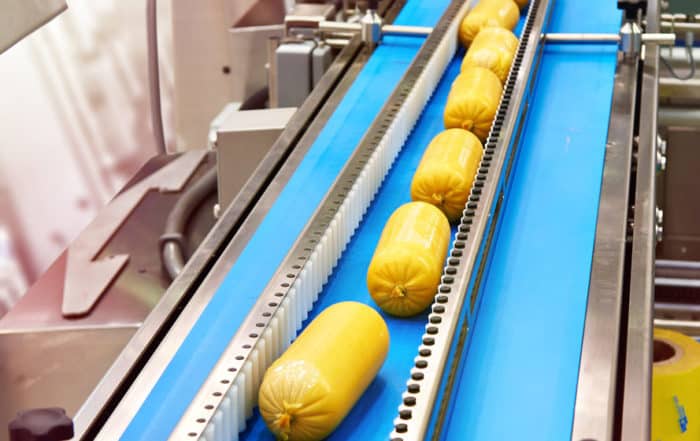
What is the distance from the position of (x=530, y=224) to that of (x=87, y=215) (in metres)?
3.18

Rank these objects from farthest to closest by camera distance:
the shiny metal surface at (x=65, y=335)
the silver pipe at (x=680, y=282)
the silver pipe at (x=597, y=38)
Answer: the silver pipe at (x=680, y=282)
the silver pipe at (x=597, y=38)
the shiny metal surface at (x=65, y=335)

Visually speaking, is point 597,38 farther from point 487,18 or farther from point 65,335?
point 65,335

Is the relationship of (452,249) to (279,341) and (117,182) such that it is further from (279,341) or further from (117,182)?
(117,182)

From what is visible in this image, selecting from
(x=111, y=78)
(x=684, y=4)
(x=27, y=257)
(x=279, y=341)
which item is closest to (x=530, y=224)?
(x=279, y=341)

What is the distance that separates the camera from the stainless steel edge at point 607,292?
60.6 inches

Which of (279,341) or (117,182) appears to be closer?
(279,341)

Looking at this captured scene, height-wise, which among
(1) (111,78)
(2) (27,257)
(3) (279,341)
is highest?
(3) (279,341)

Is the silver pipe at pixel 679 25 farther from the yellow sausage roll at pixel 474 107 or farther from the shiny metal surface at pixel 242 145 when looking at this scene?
the shiny metal surface at pixel 242 145

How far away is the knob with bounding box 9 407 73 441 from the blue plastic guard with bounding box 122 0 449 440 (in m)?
0.27

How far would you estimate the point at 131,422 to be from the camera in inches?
63.7

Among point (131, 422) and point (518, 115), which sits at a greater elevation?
point (518, 115)

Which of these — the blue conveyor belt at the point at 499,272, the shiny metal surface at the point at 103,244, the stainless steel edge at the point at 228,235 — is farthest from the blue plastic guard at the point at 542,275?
the shiny metal surface at the point at 103,244

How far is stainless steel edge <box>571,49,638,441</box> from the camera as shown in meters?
1.54

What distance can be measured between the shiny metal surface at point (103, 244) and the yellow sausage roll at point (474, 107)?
3.63 ft
